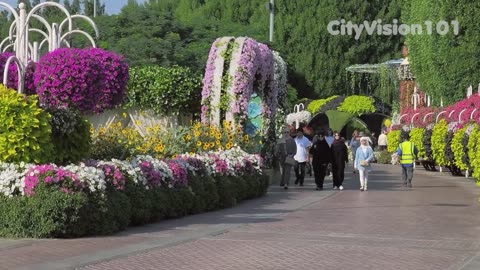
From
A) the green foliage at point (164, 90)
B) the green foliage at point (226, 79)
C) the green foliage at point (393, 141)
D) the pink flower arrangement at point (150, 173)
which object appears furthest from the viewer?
the green foliage at point (393, 141)

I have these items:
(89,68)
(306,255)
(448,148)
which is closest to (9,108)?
(89,68)

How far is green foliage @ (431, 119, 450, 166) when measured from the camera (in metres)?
33.0

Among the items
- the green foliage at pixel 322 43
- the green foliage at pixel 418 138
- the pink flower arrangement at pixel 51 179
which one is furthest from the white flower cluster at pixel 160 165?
the green foliage at pixel 322 43

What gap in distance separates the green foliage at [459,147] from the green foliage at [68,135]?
16299mm

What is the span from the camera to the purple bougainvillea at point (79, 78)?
48.5 feet

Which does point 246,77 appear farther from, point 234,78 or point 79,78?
point 79,78

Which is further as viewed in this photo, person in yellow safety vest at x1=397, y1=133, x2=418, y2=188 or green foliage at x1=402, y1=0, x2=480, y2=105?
green foliage at x1=402, y1=0, x2=480, y2=105

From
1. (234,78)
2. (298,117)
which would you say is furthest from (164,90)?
(298,117)

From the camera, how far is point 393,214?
1742cm

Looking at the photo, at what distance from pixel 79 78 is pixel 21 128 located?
7.03 ft

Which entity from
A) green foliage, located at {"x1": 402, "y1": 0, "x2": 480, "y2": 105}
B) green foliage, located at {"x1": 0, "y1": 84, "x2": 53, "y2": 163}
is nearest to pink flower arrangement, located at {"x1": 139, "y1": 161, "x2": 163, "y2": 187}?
green foliage, located at {"x1": 0, "y1": 84, "x2": 53, "y2": 163}

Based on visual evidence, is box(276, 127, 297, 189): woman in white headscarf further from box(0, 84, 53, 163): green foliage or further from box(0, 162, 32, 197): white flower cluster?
box(0, 162, 32, 197): white flower cluster

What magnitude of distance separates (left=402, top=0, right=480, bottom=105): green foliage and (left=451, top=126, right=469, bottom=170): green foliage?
6.86m

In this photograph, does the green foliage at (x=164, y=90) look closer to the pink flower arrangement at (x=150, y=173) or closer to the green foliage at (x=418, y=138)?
the pink flower arrangement at (x=150, y=173)
